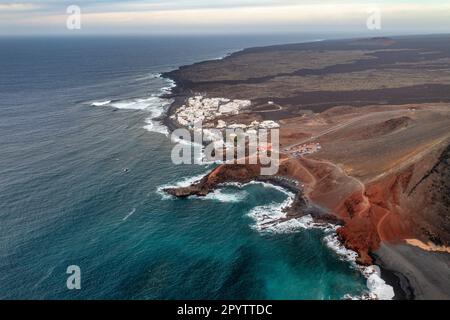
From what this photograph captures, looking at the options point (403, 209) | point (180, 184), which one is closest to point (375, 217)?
point (403, 209)

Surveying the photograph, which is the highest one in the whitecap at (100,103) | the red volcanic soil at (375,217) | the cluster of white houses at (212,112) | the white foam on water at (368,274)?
the whitecap at (100,103)

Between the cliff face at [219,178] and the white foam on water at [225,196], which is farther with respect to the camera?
the cliff face at [219,178]

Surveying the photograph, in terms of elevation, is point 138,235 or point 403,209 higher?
point 403,209

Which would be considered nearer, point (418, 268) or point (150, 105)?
point (418, 268)

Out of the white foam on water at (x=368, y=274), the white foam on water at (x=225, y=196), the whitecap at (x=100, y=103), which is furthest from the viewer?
the whitecap at (x=100, y=103)

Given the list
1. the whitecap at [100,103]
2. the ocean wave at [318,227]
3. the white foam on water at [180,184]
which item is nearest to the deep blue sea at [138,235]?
the ocean wave at [318,227]

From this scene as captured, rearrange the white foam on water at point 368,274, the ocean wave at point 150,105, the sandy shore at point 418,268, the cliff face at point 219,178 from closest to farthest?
the white foam on water at point 368,274, the sandy shore at point 418,268, the cliff face at point 219,178, the ocean wave at point 150,105

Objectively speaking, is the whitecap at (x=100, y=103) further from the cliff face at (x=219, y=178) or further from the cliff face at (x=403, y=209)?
the cliff face at (x=403, y=209)

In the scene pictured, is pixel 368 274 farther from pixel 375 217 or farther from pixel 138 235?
pixel 138 235

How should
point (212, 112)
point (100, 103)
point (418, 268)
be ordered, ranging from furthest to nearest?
point (100, 103) → point (212, 112) → point (418, 268)
